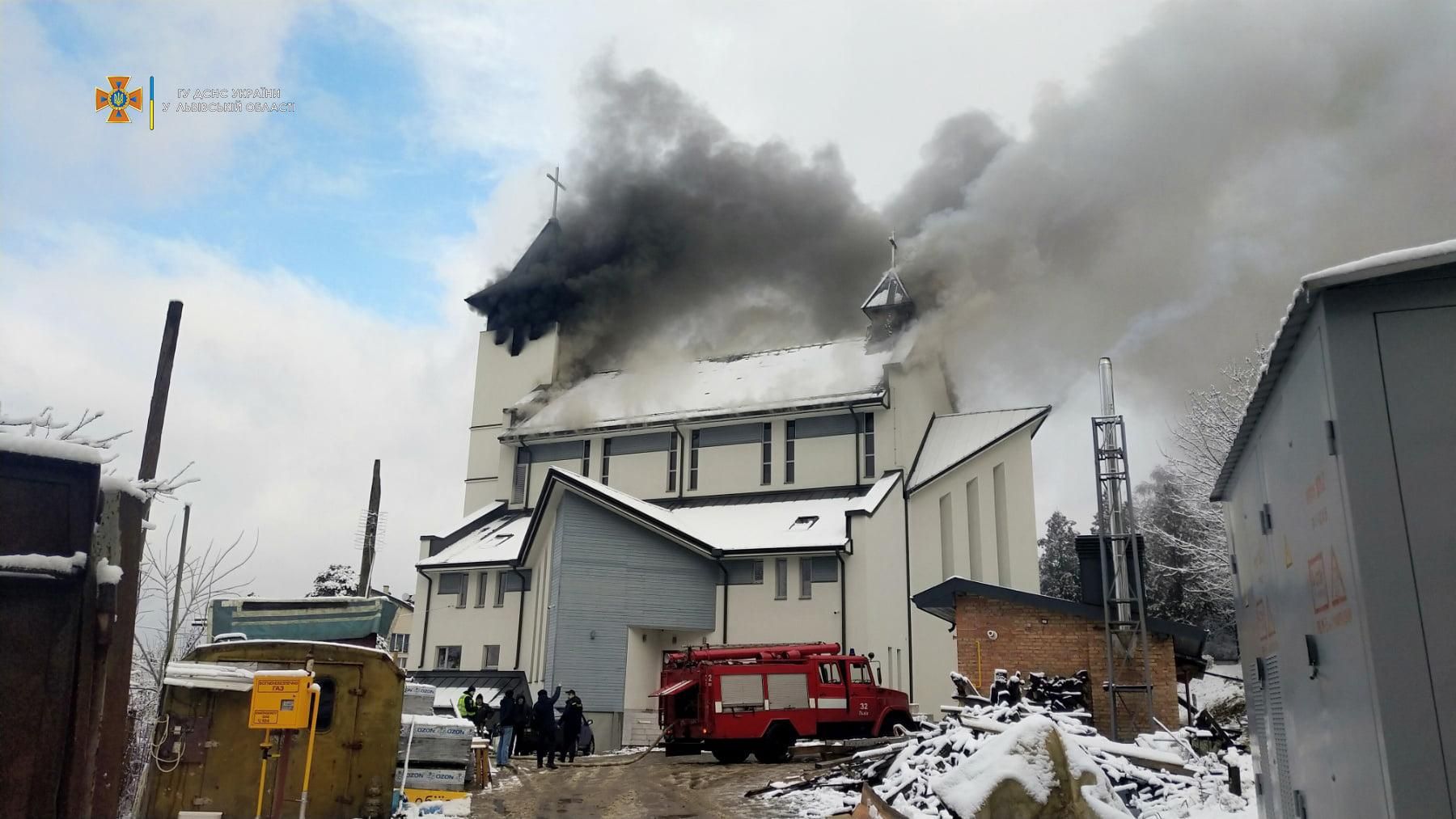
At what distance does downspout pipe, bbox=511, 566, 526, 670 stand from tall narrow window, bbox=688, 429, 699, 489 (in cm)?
712

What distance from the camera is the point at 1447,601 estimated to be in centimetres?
383

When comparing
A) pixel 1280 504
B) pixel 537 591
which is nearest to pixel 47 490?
pixel 1280 504

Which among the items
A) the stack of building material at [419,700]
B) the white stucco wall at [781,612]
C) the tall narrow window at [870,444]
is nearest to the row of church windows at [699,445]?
the tall narrow window at [870,444]

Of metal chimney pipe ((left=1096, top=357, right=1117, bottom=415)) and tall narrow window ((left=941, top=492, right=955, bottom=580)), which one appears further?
tall narrow window ((left=941, top=492, right=955, bottom=580))

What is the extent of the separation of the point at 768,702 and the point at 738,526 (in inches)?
521

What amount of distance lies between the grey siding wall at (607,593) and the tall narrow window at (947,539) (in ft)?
23.8

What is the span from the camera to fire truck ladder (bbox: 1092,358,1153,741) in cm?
1958

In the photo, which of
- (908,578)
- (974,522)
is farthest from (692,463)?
(974,522)

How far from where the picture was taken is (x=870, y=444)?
3478 cm

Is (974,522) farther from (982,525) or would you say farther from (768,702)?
(768,702)

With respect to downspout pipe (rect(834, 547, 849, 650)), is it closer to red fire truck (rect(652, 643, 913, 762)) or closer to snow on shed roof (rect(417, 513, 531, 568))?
red fire truck (rect(652, 643, 913, 762))

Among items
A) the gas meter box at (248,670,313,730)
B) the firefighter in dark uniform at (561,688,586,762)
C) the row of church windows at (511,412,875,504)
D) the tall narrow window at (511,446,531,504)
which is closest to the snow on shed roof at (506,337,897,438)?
the row of church windows at (511,412,875,504)

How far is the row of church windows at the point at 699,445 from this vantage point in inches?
1379

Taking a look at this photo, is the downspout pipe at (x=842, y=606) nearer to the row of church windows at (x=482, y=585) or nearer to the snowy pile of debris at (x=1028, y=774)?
the row of church windows at (x=482, y=585)
